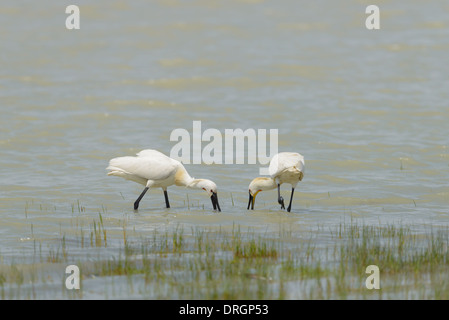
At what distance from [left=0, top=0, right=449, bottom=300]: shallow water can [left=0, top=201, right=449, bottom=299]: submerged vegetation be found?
27.6 inches

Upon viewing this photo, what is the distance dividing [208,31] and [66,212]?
20170mm

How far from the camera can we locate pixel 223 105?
959 inches

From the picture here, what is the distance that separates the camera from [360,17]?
33.5m

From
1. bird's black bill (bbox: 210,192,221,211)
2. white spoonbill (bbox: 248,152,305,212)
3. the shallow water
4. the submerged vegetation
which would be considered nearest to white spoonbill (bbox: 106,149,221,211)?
bird's black bill (bbox: 210,192,221,211)

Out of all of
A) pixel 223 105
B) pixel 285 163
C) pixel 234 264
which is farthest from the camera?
pixel 223 105

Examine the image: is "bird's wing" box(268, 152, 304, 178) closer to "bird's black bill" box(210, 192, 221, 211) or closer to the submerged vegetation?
"bird's black bill" box(210, 192, 221, 211)

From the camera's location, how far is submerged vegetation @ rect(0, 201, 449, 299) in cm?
764

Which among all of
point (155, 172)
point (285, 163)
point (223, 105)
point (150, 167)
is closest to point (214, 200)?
point (155, 172)

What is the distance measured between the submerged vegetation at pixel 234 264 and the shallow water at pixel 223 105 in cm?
70

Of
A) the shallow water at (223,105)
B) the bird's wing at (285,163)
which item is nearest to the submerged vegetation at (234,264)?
the shallow water at (223,105)

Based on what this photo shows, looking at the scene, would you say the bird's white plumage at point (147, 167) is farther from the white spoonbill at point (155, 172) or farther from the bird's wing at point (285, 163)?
the bird's wing at point (285, 163)

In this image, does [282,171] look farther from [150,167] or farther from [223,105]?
[223,105]

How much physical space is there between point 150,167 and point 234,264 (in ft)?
15.9
